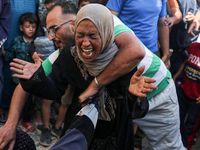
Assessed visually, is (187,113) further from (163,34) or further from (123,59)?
(123,59)

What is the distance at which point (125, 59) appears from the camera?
1.79m

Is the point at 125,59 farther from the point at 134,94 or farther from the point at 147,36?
the point at 147,36

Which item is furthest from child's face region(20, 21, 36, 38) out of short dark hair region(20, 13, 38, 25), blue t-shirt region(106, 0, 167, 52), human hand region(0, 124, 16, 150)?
human hand region(0, 124, 16, 150)

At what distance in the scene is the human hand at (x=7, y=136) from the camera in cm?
175

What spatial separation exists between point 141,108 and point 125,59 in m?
0.38

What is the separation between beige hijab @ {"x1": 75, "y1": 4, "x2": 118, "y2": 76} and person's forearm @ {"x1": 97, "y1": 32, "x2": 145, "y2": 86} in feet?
0.15

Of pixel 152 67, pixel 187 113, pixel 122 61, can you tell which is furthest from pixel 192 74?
pixel 122 61

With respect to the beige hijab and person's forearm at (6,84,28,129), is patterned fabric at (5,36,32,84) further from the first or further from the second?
the beige hijab

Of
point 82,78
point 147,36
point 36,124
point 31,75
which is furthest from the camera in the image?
point 36,124

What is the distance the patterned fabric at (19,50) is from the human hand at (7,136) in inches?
68.0

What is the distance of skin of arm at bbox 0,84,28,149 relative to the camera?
178 cm

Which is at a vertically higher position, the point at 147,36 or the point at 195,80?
A: the point at 147,36

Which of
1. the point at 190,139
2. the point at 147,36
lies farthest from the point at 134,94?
the point at 190,139

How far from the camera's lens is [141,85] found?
61.2 inches
